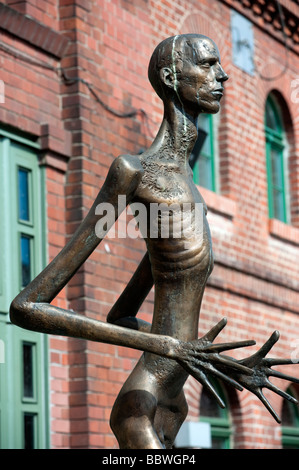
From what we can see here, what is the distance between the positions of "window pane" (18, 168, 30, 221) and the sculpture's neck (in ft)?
14.9

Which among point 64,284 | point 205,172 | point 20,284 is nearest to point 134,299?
point 64,284

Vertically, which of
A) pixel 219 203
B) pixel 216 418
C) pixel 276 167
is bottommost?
pixel 216 418

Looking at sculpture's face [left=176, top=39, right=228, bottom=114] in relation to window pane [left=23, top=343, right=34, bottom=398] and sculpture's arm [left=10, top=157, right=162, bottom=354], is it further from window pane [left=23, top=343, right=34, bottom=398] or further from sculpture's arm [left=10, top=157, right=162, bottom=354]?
window pane [left=23, top=343, right=34, bottom=398]

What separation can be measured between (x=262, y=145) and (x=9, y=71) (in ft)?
16.5

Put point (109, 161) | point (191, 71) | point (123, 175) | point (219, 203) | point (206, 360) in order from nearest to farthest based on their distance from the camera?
1. point (206, 360)
2. point (123, 175)
3. point (191, 71)
4. point (109, 161)
5. point (219, 203)

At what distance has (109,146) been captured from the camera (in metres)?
9.06

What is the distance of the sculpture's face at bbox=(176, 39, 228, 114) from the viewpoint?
392 cm

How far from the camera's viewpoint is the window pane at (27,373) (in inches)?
322

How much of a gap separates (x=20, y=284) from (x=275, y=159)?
5.97 meters

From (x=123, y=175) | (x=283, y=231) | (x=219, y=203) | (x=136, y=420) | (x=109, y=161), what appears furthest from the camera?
(x=283, y=231)

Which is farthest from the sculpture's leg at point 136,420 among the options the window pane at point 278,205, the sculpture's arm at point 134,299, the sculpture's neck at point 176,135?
the window pane at point 278,205

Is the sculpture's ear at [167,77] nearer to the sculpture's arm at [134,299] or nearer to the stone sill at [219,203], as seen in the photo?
the sculpture's arm at [134,299]

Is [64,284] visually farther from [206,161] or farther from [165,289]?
[206,161]

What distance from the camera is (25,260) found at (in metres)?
8.30
